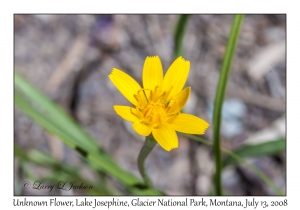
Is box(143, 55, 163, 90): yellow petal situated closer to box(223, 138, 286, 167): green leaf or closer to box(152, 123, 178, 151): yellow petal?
box(152, 123, 178, 151): yellow petal

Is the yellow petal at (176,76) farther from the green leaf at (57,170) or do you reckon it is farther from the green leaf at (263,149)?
the green leaf at (57,170)

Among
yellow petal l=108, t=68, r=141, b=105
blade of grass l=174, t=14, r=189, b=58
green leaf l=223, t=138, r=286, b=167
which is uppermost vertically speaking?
blade of grass l=174, t=14, r=189, b=58

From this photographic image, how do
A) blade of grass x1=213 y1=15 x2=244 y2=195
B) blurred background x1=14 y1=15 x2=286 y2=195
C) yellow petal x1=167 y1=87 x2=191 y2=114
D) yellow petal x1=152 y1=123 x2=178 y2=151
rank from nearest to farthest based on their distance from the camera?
yellow petal x1=152 y1=123 x2=178 y2=151 < yellow petal x1=167 y1=87 x2=191 y2=114 < blade of grass x1=213 y1=15 x2=244 y2=195 < blurred background x1=14 y1=15 x2=286 y2=195

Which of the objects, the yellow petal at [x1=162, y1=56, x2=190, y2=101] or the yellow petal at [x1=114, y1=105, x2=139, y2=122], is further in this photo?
the yellow petal at [x1=162, y1=56, x2=190, y2=101]

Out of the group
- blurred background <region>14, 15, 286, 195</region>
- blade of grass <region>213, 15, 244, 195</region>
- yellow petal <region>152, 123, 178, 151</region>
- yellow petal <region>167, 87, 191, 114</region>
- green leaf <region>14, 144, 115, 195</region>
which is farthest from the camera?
blurred background <region>14, 15, 286, 195</region>

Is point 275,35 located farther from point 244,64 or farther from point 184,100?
point 184,100

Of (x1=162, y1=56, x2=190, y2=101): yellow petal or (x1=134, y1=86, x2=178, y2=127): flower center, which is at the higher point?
(x1=162, y1=56, x2=190, y2=101): yellow petal

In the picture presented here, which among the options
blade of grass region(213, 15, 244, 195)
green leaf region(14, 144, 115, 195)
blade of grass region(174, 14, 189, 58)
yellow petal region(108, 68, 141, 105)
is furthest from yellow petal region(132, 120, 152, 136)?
green leaf region(14, 144, 115, 195)
